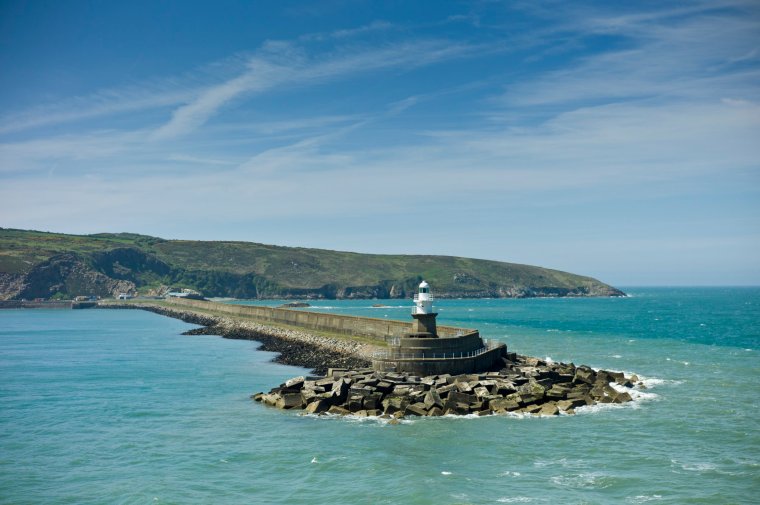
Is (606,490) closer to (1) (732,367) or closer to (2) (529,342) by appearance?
(1) (732,367)

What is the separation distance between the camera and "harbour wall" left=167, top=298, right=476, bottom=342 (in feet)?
155

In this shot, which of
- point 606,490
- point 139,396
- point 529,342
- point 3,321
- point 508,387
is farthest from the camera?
point 3,321

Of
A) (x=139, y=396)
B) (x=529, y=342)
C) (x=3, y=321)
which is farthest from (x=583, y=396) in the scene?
(x=3, y=321)

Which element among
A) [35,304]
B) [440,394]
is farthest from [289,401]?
[35,304]

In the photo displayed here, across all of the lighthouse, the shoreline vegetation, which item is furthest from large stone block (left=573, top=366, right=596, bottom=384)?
the lighthouse

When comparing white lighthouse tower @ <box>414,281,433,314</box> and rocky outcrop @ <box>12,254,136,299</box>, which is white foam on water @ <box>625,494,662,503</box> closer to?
white lighthouse tower @ <box>414,281,433,314</box>

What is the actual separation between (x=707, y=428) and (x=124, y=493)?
840 inches

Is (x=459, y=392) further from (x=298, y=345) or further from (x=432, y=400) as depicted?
(x=298, y=345)

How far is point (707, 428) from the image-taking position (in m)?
26.2

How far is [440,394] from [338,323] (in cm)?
2965

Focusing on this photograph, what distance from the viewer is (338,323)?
59.0 metres

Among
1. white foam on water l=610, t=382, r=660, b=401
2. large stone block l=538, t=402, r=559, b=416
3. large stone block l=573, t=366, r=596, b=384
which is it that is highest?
large stone block l=573, t=366, r=596, b=384

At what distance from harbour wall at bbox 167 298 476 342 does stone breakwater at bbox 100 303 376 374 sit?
1843 millimetres

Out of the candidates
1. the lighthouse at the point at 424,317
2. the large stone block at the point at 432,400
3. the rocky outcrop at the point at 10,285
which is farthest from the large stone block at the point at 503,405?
the rocky outcrop at the point at 10,285
